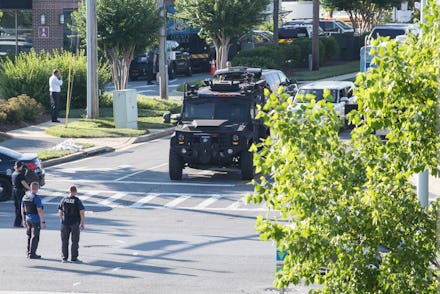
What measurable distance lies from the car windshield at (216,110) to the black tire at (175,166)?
1.16 m

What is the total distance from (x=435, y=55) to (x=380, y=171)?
1.15m

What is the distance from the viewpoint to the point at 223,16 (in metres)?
46.3

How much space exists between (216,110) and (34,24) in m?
33.3

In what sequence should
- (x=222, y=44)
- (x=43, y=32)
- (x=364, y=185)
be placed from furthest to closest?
(x=43, y=32) < (x=222, y=44) < (x=364, y=185)

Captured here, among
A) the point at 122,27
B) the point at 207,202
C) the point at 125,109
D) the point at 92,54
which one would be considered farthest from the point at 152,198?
the point at 122,27

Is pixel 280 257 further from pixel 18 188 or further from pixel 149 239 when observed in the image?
pixel 18 188

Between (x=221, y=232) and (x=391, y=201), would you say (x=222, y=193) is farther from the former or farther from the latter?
(x=391, y=201)

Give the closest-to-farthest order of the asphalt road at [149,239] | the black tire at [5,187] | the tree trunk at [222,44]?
the asphalt road at [149,239]
the black tire at [5,187]
the tree trunk at [222,44]

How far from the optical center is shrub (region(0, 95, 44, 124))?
34875 mm

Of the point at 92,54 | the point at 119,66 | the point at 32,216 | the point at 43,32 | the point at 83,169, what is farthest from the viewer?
the point at 43,32

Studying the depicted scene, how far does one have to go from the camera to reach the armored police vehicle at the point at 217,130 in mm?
24281

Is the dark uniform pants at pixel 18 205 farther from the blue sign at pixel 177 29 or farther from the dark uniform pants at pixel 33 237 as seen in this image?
the blue sign at pixel 177 29

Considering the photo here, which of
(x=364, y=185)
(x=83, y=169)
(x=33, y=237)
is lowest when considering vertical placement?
(x=83, y=169)

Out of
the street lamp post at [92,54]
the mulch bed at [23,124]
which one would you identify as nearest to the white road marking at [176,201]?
the mulch bed at [23,124]
